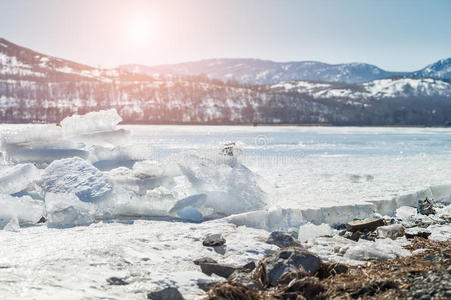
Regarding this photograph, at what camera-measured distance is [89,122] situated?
8.42m

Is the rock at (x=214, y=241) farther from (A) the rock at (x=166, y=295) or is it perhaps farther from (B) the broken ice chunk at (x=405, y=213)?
(B) the broken ice chunk at (x=405, y=213)

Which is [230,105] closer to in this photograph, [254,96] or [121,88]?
[254,96]

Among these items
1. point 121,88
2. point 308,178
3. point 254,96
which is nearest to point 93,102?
point 121,88

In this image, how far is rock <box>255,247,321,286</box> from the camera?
327 centimetres

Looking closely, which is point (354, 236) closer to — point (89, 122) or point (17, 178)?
point (17, 178)

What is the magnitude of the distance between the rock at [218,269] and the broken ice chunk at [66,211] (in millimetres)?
2205

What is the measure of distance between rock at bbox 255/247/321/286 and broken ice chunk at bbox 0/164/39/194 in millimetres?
4161

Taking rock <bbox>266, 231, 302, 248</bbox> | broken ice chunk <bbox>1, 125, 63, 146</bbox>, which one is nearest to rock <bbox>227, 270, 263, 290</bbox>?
rock <bbox>266, 231, 302, 248</bbox>

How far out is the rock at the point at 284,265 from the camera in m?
3.27

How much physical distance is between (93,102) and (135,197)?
419 feet

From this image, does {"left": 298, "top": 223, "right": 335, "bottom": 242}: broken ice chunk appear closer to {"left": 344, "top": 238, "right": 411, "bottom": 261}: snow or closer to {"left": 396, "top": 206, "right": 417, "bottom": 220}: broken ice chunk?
{"left": 344, "top": 238, "right": 411, "bottom": 261}: snow

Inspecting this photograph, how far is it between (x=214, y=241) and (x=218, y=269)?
2.57 feet

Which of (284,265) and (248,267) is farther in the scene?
(248,267)

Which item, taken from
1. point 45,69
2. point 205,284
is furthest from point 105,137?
point 45,69
